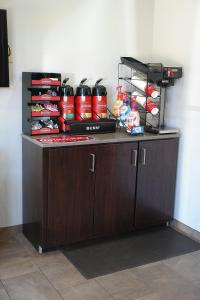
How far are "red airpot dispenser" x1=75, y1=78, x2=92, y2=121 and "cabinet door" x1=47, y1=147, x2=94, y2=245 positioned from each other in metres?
0.44

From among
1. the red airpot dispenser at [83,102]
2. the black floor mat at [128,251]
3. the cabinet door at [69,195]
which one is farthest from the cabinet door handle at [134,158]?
the black floor mat at [128,251]

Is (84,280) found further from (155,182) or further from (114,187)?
(155,182)

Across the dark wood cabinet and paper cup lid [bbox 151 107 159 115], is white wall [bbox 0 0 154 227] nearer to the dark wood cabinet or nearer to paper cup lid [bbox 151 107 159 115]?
the dark wood cabinet

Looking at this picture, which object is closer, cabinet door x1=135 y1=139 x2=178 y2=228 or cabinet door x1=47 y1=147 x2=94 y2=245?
cabinet door x1=47 y1=147 x2=94 y2=245

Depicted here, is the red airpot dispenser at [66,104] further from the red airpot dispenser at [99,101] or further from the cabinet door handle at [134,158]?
the cabinet door handle at [134,158]

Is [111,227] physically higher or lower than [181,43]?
lower

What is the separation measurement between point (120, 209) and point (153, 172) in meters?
0.42

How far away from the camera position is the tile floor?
7.64 ft

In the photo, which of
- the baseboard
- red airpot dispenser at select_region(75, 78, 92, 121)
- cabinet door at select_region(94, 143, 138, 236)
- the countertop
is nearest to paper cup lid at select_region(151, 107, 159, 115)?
the countertop

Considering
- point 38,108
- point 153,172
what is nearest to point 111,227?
point 153,172

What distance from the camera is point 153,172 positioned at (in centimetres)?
314

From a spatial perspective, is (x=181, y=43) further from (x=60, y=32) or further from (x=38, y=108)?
(x=38, y=108)

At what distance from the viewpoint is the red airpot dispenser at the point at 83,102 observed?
10.1 feet

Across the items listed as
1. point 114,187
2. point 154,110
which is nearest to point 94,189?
point 114,187
